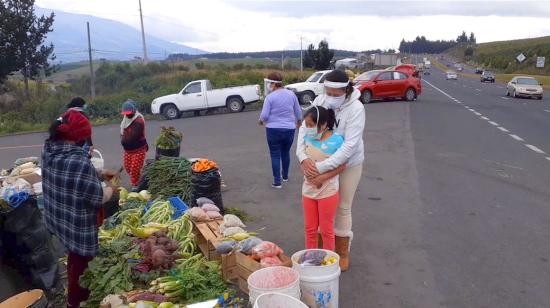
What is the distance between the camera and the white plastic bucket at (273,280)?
367 centimetres

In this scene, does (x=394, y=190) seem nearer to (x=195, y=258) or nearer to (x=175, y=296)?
(x=195, y=258)

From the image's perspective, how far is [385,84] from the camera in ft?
83.8

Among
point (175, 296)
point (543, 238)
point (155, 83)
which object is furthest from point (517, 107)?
point (155, 83)

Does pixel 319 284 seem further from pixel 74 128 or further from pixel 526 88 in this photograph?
pixel 526 88

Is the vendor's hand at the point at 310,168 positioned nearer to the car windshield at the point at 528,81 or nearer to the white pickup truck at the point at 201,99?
the white pickup truck at the point at 201,99

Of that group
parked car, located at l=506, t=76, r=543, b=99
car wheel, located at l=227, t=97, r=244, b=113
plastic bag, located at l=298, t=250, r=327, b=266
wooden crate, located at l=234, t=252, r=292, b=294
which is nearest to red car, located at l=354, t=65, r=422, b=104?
car wheel, located at l=227, t=97, r=244, b=113

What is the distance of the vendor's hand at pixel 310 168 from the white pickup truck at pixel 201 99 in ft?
64.7

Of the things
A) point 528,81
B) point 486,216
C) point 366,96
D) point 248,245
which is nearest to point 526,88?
point 528,81

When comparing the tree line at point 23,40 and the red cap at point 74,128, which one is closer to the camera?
the red cap at point 74,128

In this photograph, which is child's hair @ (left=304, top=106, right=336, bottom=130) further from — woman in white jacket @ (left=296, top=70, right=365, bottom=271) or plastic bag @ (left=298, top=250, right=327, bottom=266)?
plastic bag @ (left=298, top=250, right=327, bottom=266)

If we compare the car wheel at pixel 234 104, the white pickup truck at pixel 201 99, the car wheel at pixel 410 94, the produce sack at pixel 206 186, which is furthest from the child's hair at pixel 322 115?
the car wheel at pixel 410 94

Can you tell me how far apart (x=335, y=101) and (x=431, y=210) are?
128 inches

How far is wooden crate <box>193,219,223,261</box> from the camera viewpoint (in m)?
4.93

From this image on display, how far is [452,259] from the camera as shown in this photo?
531 centimetres
